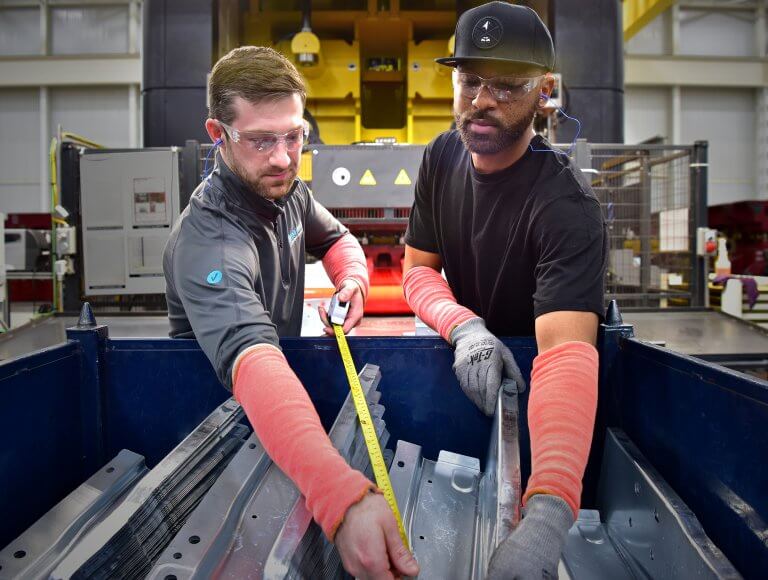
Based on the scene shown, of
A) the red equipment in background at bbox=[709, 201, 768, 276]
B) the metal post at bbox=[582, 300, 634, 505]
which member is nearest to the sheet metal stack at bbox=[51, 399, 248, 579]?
the metal post at bbox=[582, 300, 634, 505]

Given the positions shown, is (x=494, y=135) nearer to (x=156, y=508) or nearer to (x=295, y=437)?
(x=295, y=437)

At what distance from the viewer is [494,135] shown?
4.80 feet

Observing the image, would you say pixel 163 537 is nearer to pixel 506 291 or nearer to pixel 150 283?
pixel 506 291

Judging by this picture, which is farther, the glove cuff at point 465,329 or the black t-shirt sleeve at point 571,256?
the glove cuff at point 465,329

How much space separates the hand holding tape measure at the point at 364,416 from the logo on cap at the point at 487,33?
2.58ft

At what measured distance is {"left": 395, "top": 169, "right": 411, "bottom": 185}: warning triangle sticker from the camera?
3.49 m

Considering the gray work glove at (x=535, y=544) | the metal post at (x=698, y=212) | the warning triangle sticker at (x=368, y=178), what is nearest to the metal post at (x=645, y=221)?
the metal post at (x=698, y=212)

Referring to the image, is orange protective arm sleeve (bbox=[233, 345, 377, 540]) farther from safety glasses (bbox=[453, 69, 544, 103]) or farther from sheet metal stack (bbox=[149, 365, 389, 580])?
safety glasses (bbox=[453, 69, 544, 103])

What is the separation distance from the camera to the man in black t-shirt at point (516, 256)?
1.06 metres

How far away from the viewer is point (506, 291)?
1.58 m

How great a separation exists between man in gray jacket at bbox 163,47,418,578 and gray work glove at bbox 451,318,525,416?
0.40 m

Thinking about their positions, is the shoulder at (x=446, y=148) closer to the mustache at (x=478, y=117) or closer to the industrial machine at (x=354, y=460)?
the mustache at (x=478, y=117)

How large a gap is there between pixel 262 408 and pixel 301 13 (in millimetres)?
5113

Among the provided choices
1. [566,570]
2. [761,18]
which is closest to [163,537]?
[566,570]
